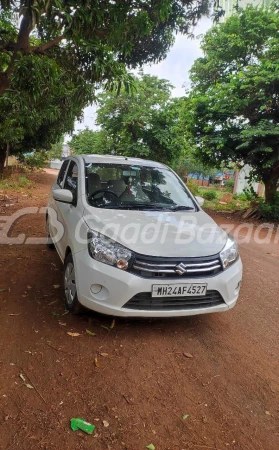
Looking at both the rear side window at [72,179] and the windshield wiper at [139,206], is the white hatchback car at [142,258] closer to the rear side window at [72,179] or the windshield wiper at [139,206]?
the windshield wiper at [139,206]

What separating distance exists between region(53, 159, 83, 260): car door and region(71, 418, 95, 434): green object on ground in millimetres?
1481

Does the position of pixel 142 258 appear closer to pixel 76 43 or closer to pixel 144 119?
pixel 76 43

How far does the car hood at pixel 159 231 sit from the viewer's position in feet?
8.66

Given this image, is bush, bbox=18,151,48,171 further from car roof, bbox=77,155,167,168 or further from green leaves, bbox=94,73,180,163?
car roof, bbox=77,155,167,168

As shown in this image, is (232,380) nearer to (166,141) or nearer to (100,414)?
(100,414)

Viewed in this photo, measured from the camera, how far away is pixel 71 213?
3.42 metres

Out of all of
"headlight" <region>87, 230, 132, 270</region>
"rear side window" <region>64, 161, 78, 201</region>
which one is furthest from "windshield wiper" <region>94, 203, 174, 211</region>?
"headlight" <region>87, 230, 132, 270</region>

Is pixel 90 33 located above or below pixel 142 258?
above

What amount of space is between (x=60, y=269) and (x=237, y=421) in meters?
3.10

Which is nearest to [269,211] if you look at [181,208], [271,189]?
[271,189]

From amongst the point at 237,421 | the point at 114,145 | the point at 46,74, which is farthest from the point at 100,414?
the point at 114,145

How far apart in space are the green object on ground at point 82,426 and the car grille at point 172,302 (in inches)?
36.2

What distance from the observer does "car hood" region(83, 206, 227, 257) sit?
264 cm

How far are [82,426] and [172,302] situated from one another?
3.92 ft
